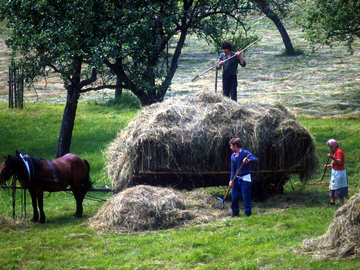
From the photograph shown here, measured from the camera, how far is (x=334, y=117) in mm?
19266

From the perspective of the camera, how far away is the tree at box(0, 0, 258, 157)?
12.9m

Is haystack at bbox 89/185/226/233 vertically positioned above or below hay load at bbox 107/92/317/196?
below

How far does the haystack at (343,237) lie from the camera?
6.00 m

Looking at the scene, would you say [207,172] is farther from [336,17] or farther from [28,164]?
[336,17]

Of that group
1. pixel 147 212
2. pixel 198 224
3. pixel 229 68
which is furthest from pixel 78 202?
pixel 229 68

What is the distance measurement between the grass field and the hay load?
36.4 inches

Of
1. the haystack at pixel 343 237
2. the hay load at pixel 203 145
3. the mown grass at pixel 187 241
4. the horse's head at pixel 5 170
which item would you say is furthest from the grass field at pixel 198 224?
the horse's head at pixel 5 170

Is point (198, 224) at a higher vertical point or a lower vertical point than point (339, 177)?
lower

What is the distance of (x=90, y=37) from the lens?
1321 cm

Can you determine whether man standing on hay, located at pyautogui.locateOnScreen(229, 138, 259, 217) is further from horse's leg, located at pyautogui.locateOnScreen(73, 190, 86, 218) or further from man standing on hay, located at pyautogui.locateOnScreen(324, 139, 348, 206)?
horse's leg, located at pyautogui.locateOnScreen(73, 190, 86, 218)

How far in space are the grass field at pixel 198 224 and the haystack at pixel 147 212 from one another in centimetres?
27

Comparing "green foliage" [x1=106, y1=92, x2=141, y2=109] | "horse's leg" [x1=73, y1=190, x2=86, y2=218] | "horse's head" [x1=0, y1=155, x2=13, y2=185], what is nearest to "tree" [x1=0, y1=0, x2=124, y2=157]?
"horse's leg" [x1=73, y1=190, x2=86, y2=218]

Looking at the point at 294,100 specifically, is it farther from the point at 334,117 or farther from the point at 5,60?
the point at 5,60

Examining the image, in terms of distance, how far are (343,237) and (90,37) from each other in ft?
33.3
